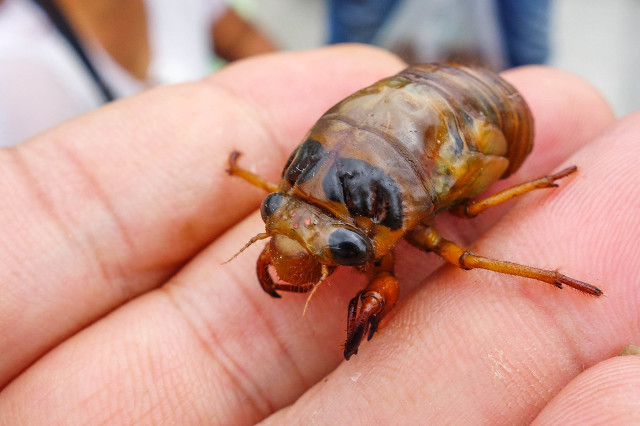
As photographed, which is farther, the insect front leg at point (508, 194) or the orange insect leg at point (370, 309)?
the insect front leg at point (508, 194)

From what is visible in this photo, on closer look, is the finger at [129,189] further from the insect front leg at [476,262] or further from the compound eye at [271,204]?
the insect front leg at [476,262]

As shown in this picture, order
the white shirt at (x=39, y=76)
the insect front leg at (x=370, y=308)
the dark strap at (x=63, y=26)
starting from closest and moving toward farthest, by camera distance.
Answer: the insect front leg at (x=370, y=308) → the white shirt at (x=39, y=76) → the dark strap at (x=63, y=26)

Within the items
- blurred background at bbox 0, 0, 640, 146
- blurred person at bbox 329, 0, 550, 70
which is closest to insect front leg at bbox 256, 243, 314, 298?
blurred background at bbox 0, 0, 640, 146

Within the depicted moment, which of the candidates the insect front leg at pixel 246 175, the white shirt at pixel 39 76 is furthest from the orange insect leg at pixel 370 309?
the white shirt at pixel 39 76

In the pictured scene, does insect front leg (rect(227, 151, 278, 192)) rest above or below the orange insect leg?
above

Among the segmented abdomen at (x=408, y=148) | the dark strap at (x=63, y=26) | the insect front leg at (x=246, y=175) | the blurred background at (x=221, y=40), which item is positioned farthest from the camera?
the dark strap at (x=63, y=26)

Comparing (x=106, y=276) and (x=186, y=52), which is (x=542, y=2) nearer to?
(x=186, y=52)

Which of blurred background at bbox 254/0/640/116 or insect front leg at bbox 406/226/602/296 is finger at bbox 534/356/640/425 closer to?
insect front leg at bbox 406/226/602/296
